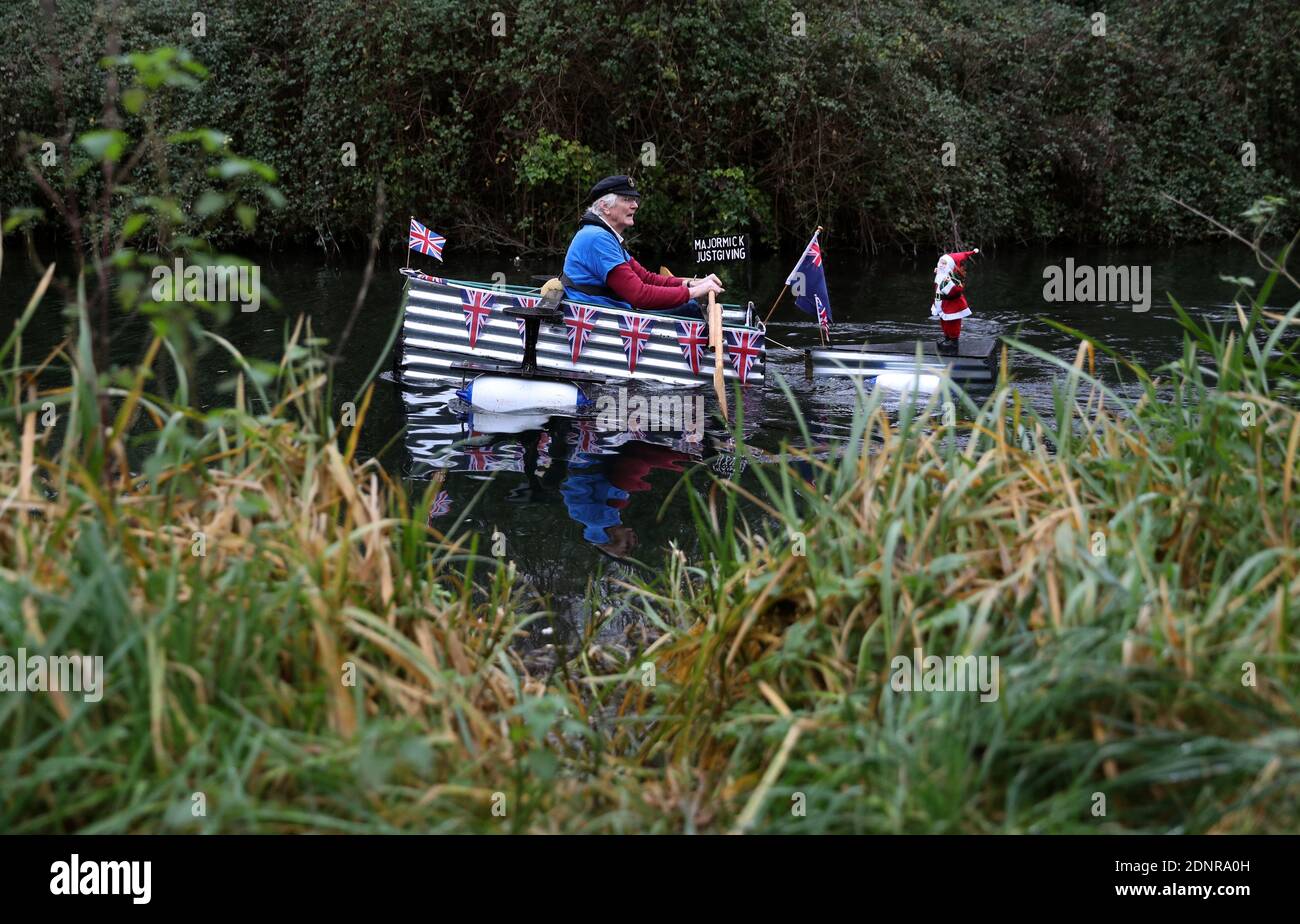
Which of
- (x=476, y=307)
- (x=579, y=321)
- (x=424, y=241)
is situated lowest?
(x=579, y=321)

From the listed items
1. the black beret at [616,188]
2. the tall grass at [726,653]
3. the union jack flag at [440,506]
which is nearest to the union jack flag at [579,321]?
the black beret at [616,188]

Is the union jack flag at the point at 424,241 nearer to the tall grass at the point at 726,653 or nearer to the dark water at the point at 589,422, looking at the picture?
the dark water at the point at 589,422

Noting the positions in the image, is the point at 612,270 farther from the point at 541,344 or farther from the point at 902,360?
the point at 902,360

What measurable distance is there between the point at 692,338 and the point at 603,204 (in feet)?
3.90

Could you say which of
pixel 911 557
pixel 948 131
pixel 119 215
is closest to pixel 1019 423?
pixel 911 557

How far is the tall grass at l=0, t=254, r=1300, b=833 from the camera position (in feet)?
7.82

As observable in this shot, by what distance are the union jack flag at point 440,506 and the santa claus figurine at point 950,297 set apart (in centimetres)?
394

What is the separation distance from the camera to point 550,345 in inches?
329

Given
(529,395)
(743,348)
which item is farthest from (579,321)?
(743,348)

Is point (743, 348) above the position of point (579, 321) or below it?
below

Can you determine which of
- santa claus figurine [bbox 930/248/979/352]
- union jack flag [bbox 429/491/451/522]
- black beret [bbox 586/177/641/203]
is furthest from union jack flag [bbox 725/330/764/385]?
union jack flag [bbox 429/491/451/522]

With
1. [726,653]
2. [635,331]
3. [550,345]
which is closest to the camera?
[726,653]

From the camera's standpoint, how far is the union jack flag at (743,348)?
8219 mm

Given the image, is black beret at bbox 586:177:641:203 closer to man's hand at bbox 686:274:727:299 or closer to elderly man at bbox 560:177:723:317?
elderly man at bbox 560:177:723:317
